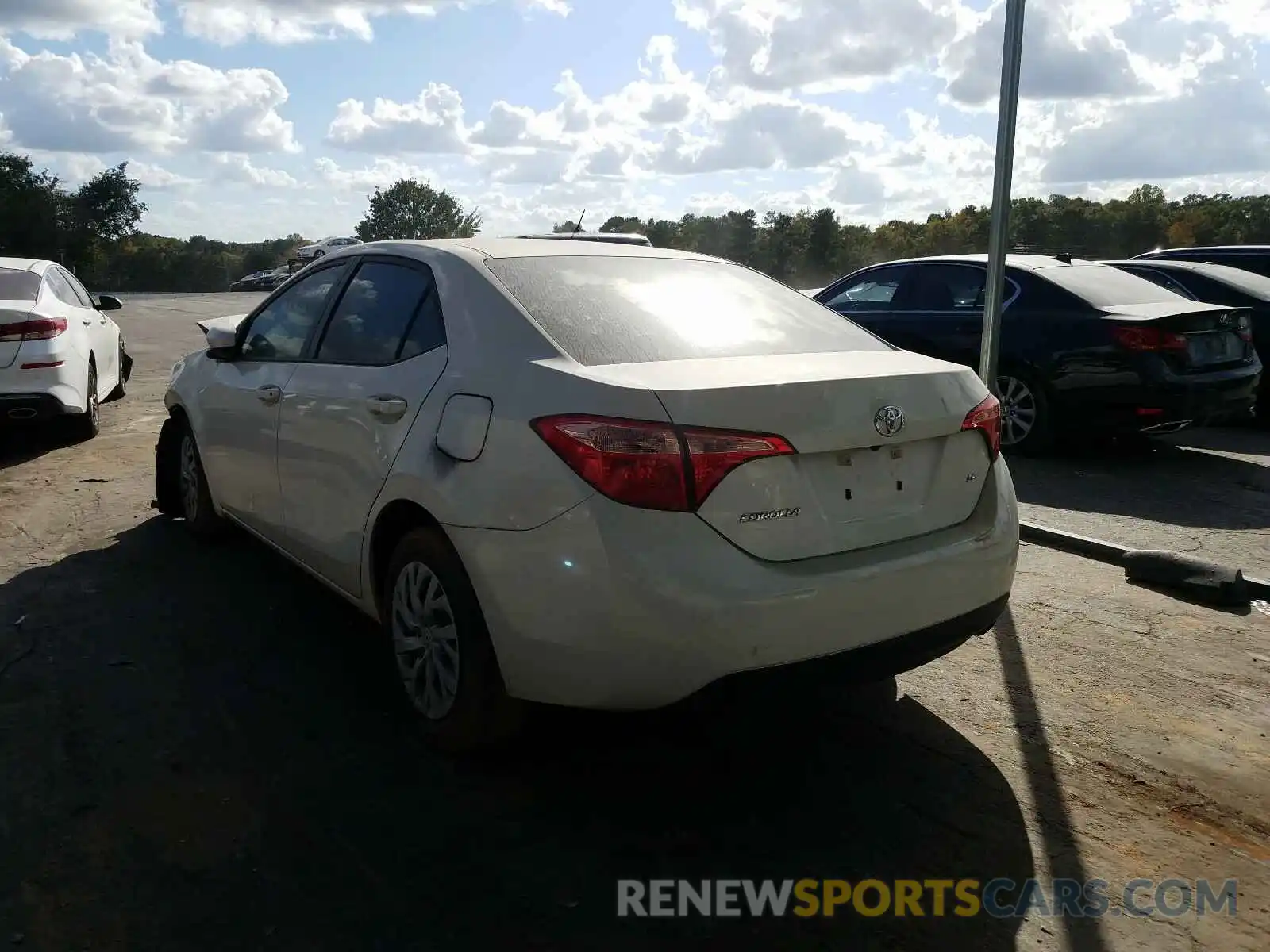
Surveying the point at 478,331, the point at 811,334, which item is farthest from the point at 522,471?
the point at 811,334

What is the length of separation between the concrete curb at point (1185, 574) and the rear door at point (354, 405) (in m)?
3.63

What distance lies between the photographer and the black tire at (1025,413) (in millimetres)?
8023

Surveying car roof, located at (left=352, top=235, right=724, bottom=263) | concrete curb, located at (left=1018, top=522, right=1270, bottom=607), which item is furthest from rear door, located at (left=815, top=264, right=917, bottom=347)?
car roof, located at (left=352, top=235, right=724, bottom=263)

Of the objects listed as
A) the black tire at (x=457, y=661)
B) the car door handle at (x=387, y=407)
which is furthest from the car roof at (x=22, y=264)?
the black tire at (x=457, y=661)

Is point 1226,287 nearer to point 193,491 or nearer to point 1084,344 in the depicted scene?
point 1084,344

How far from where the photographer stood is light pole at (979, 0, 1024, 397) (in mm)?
5848

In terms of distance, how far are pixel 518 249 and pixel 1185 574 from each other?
345cm

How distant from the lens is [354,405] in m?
3.73

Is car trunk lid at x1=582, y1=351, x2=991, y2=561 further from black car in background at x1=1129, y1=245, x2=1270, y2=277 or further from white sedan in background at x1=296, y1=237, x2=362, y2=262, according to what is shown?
white sedan in background at x1=296, y1=237, x2=362, y2=262

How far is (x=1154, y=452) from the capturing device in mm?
8430

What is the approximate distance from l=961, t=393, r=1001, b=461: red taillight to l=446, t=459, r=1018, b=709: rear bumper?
1.37ft

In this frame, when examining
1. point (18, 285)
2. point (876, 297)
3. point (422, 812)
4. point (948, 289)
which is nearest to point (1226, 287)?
point (948, 289)

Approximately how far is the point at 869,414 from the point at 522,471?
3.21 feet

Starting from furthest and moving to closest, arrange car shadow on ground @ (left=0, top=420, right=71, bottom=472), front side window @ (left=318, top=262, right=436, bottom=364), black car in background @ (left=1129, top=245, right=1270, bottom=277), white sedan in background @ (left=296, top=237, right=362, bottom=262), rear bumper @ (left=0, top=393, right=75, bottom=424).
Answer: white sedan in background @ (left=296, top=237, right=362, bottom=262)
black car in background @ (left=1129, top=245, right=1270, bottom=277)
car shadow on ground @ (left=0, top=420, right=71, bottom=472)
rear bumper @ (left=0, top=393, right=75, bottom=424)
front side window @ (left=318, top=262, right=436, bottom=364)
